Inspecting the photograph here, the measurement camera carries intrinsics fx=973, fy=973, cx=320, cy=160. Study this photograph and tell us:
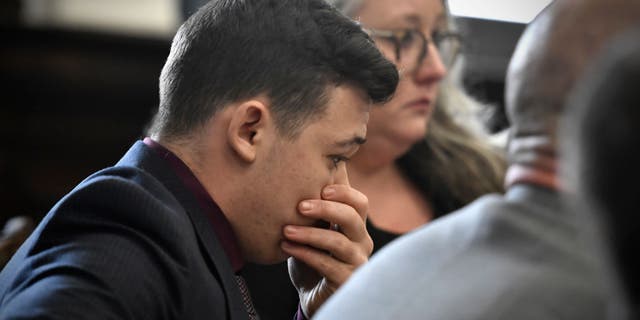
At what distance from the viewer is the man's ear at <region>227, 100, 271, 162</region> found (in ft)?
5.40

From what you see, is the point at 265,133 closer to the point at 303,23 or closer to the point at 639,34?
the point at 303,23

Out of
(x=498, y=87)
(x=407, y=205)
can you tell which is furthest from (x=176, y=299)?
(x=498, y=87)

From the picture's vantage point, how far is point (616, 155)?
1.74ft

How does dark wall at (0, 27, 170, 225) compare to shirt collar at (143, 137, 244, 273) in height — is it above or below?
below

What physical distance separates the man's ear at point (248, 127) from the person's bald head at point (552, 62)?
0.72 m

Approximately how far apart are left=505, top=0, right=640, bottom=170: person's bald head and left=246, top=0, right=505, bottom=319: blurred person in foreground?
1.34 meters

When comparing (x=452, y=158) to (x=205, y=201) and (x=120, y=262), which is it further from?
(x=120, y=262)

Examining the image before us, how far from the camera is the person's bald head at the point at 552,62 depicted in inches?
34.9

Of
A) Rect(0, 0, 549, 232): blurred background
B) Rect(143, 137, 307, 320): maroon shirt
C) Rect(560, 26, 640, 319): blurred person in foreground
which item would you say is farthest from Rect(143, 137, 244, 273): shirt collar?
Rect(0, 0, 549, 232): blurred background

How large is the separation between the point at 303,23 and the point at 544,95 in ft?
2.76

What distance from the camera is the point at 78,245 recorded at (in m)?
1.33

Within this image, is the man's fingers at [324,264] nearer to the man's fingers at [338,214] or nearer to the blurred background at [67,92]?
the man's fingers at [338,214]

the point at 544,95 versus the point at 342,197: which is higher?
the point at 544,95

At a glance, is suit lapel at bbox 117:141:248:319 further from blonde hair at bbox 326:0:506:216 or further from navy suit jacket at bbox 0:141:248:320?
blonde hair at bbox 326:0:506:216
